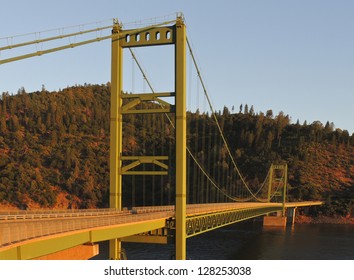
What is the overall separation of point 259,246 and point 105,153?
83.7 meters

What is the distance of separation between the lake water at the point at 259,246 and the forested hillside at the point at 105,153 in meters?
28.1

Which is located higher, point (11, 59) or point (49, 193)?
point (11, 59)

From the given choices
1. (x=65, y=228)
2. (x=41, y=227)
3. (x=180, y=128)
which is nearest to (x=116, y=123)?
(x=180, y=128)

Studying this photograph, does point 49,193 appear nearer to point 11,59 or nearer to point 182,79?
point 182,79

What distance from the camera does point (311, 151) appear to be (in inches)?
6988

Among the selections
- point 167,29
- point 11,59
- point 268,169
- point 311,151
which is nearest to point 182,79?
point 167,29

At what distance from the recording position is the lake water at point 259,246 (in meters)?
68.0

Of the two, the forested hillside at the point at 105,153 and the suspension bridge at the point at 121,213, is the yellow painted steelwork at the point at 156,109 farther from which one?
the forested hillside at the point at 105,153

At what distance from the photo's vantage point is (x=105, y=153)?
15712 cm

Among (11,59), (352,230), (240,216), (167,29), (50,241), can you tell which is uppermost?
(167,29)

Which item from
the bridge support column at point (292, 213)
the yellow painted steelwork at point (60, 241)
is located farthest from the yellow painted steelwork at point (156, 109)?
the bridge support column at point (292, 213)

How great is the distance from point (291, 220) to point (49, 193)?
204ft

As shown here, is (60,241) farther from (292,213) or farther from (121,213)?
(292,213)

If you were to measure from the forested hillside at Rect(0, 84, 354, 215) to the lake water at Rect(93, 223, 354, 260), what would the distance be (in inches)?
1106
